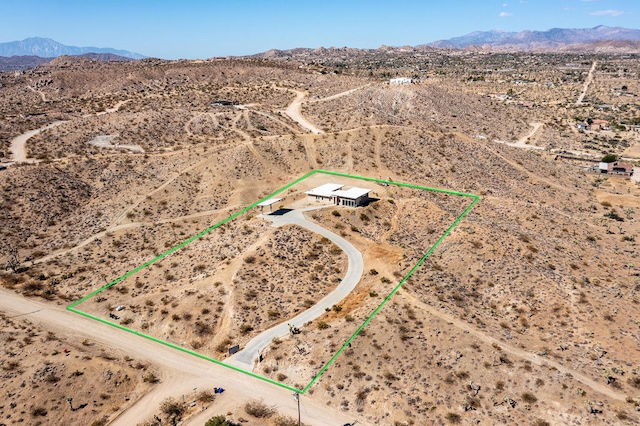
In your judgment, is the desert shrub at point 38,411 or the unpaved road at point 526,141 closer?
the desert shrub at point 38,411

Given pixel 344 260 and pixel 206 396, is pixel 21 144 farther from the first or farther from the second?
pixel 206 396

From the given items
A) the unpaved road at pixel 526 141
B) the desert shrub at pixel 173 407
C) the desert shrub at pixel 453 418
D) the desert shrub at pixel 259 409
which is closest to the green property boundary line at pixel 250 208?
the desert shrub at pixel 259 409

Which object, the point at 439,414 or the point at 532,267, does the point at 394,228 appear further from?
the point at 439,414

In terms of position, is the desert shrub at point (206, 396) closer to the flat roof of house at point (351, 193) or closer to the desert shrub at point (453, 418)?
the desert shrub at point (453, 418)

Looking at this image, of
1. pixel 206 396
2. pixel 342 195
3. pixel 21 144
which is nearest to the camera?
pixel 206 396

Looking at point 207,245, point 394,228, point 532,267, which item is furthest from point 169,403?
point 532,267

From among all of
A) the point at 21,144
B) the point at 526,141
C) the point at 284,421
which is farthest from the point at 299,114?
the point at 284,421

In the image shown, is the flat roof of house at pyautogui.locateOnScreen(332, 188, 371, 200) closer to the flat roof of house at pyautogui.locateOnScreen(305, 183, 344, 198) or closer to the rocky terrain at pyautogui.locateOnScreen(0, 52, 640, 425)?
the flat roof of house at pyautogui.locateOnScreen(305, 183, 344, 198)
